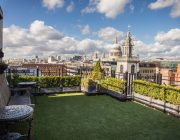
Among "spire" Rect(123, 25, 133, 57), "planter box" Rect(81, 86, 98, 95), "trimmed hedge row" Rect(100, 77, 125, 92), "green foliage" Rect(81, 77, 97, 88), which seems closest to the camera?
"trimmed hedge row" Rect(100, 77, 125, 92)

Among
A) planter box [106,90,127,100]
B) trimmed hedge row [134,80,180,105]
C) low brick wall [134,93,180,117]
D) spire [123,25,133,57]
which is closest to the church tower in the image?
spire [123,25,133,57]

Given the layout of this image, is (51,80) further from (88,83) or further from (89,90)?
(89,90)

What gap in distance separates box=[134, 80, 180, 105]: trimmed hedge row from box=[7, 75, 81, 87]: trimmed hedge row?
5044mm

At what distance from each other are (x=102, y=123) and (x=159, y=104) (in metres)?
3.81

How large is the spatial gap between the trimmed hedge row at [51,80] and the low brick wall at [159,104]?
5449mm

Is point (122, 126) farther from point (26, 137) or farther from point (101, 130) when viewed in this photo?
point (26, 137)

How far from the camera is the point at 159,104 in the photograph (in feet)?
33.4

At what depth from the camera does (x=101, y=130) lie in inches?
275

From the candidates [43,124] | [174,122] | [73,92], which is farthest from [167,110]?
[73,92]

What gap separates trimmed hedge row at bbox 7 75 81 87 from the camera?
1437 cm

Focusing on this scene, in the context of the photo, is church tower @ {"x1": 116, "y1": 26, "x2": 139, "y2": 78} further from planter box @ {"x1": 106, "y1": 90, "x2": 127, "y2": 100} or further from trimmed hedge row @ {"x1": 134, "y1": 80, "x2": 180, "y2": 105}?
trimmed hedge row @ {"x1": 134, "y1": 80, "x2": 180, "y2": 105}

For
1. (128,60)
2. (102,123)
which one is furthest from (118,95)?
(128,60)

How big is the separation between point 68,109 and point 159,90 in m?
4.95

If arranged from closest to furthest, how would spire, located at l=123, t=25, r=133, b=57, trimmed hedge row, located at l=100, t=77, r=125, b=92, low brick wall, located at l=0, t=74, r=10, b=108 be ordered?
low brick wall, located at l=0, t=74, r=10, b=108 → trimmed hedge row, located at l=100, t=77, r=125, b=92 → spire, located at l=123, t=25, r=133, b=57
